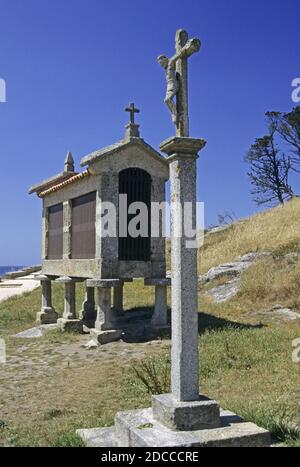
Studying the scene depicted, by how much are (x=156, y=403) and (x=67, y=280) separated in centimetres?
929

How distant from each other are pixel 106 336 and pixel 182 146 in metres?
7.44

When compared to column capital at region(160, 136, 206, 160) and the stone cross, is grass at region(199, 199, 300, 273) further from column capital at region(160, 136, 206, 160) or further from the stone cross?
column capital at region(160, 136, 206, 160)

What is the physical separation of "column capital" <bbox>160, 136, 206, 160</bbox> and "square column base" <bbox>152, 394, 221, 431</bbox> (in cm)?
252

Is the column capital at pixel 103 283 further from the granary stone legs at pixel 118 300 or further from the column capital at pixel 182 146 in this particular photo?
the column capital at pixel 182 146

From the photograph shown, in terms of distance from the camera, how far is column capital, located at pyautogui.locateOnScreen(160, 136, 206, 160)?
4906 mm

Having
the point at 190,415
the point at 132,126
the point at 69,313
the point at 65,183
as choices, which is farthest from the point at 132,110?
the point at 190,415

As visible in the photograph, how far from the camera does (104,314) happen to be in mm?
11734

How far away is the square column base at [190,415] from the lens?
14.5ft

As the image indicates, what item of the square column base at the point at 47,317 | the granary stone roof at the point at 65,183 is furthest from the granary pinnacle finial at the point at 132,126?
the square column base at the point at 47,317

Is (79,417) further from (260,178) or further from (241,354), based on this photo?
(260,178)

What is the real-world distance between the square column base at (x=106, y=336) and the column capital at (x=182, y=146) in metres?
7.24

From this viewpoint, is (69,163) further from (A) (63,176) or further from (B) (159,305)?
A: (B) (159,305)

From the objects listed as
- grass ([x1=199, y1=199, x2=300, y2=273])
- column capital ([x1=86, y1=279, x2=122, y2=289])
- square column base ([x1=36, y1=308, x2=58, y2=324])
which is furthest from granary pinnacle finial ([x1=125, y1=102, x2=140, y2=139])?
grass ([x1=199, y1=199, x2=300, y2=273])

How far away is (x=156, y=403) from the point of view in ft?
15.5
